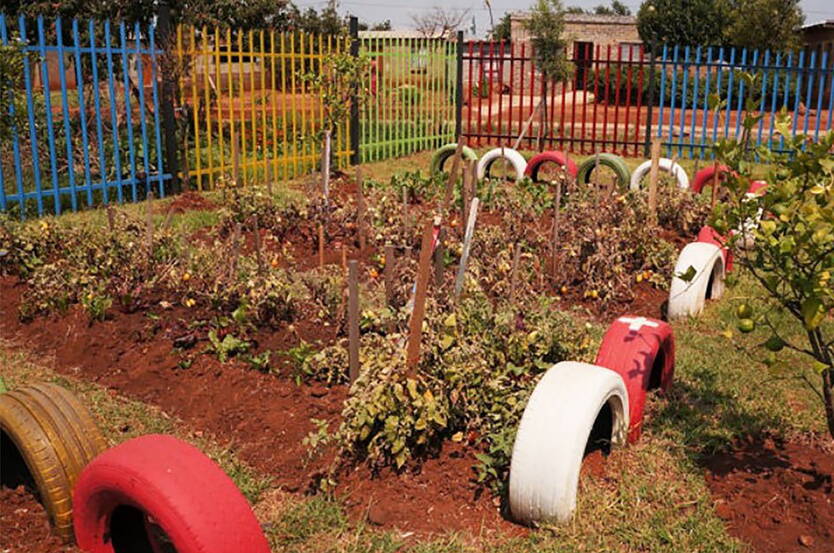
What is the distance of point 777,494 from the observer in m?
3.43

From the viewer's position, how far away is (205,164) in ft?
36.4

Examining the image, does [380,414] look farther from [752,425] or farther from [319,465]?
[752,425]

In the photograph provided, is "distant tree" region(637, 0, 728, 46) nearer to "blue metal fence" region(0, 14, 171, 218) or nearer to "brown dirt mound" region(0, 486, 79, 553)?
"blue metal fence" region(0, 14, 171, 218)

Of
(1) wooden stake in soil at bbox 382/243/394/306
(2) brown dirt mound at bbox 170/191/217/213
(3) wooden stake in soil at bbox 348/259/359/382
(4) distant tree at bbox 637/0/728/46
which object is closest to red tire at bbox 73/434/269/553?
(3) wooden stake in soil at bbox 348/259/359/382

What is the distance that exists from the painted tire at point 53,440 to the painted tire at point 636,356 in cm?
241

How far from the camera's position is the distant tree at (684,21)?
45688 mm

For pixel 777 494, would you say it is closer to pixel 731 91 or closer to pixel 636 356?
pixel 636 356

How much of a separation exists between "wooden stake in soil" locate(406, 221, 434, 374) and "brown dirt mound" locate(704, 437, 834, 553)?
141 centimetres

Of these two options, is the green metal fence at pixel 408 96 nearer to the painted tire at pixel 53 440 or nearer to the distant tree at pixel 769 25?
the painted tire at pixel 53 440

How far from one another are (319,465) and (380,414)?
1.34 ft

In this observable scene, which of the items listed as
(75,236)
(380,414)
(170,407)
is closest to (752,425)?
(380,414)

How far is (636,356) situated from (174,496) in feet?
7.98

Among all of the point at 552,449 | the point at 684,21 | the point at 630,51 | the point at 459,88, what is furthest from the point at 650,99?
the point at 684,21

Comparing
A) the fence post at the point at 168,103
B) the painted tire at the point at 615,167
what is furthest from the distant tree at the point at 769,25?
the fence post at the point at 168,103
